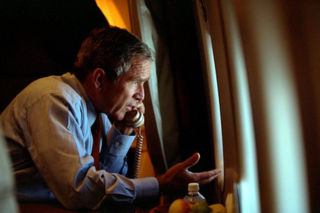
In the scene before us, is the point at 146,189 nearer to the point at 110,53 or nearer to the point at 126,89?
the point at 126,89

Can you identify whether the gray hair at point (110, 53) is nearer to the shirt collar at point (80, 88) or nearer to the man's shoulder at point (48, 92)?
the shirt collar at point (80, 88)

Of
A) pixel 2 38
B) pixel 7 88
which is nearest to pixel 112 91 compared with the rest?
pixel 7 88

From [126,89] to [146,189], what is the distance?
453 millimetres

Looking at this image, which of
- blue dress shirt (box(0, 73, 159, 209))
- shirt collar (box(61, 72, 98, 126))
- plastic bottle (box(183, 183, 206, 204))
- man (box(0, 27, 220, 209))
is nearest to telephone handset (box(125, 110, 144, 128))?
man (box(0, 27, 220, 209))

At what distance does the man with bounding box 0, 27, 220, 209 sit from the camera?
1.07m

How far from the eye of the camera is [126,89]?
1.44 metres

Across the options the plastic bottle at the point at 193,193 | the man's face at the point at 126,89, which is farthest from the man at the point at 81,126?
the plastic bottle at the point at 193,193

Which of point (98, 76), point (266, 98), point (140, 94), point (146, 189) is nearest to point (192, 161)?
point (146, 189)

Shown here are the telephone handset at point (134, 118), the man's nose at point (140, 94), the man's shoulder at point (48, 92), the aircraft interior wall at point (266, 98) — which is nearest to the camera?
the aircraft interior wall at point (266, 98)

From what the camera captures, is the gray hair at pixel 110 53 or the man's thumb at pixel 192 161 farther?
the gray hair at pixel 110 53

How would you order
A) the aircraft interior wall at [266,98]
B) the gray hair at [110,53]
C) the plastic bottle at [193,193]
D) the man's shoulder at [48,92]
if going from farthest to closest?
the gray hair at [110,53]
the man's shoulder at [48,92]
the plastic bottle at [193,193]
the aircraft interior wall at [266,98]

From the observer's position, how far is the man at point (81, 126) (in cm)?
107

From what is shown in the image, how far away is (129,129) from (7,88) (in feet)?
2.71

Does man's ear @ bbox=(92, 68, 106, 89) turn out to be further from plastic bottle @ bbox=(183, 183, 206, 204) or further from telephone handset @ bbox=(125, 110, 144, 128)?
plastic bottle @ bbox=(183, 183, 206, 204)
